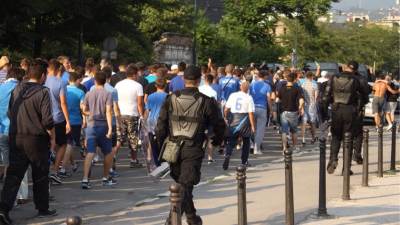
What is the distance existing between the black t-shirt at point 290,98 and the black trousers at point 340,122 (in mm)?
3397

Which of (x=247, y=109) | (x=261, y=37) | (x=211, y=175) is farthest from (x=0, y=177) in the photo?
(x=261, y=37)

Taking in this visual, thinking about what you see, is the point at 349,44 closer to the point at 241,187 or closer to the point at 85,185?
the point at 85,185

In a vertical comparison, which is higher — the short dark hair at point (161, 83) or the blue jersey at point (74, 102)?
the short dark hair at point (161, 83)

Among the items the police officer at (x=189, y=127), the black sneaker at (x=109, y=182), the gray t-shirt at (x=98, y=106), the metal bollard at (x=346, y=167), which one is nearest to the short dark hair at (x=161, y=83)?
the gray t-shirt at (x=98, y=106)

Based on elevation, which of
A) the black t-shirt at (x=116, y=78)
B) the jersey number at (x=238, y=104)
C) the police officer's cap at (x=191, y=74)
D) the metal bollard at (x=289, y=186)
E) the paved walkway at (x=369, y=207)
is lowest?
the paved walkway at (x=369, y=207)

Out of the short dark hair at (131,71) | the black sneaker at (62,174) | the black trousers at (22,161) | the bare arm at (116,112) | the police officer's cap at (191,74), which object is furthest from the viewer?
the short dark hair at (131,71)

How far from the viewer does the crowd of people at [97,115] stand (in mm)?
8625

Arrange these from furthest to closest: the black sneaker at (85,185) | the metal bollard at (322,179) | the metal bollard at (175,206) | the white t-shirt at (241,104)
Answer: the white t-shirt at (241,104)
the black sneaker at (85,185)
the metal bollard at (322,179)
the metal bollard at (175,206)

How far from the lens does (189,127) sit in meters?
7.51

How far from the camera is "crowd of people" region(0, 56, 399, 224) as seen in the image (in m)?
8.62

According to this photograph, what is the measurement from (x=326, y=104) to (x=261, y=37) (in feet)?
135

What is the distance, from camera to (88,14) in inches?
1293

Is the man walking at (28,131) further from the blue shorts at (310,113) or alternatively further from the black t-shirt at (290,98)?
the blue shorts at (310,113)

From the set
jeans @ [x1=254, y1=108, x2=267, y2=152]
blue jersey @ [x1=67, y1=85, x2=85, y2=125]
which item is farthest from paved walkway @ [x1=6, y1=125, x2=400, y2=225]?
jeans @ [x1=254, y1=108, x2=267, y2=152]
